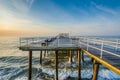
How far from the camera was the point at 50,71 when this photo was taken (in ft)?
61.6

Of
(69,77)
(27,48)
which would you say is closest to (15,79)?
(27,48)

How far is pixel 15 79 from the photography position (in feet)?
55.4

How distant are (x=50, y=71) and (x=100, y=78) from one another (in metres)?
6.37

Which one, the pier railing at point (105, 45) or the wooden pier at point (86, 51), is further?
the pier railing at point (105, 45)

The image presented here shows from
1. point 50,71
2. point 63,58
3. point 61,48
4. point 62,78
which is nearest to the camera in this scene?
point 61,48

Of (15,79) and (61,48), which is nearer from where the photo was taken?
(61,48)

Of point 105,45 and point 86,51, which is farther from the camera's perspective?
point 105,45

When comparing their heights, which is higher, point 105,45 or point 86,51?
point 105,45

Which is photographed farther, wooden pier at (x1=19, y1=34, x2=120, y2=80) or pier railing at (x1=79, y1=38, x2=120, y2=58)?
pier railing at (x1=79, y1=38, x2=120, y2=58)

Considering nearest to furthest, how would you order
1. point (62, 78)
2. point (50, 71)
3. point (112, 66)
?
point (112, 66) → point (62, 78) → point (50, 71)

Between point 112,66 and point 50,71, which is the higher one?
point 112,66

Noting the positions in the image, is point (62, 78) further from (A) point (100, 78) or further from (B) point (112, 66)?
(B) point (112, 66)

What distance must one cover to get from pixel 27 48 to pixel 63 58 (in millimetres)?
12317

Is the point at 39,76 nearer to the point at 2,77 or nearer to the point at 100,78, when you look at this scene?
the point at 2,77
